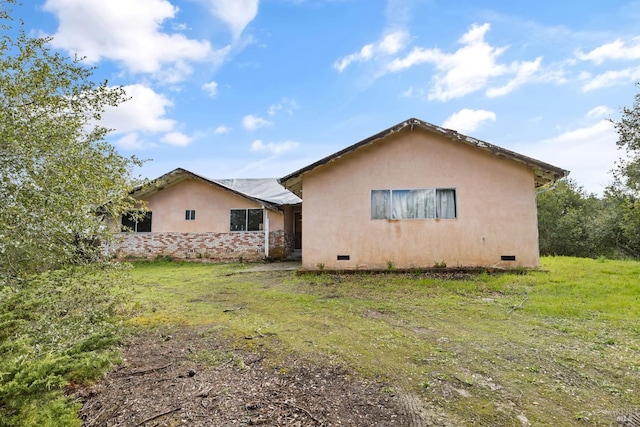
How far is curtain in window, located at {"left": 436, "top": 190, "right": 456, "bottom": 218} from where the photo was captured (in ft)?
30.9

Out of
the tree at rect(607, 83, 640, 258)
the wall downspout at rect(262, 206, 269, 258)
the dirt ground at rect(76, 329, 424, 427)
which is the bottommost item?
the dirt ground at rect(76, 329, 424, 427)

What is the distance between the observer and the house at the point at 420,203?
910 centimetres

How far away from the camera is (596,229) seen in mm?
22234

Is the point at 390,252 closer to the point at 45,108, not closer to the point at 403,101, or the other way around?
the point at 403,101

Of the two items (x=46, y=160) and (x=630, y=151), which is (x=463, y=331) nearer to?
(x=46, y=160)

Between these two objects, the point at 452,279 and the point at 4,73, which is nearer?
the point at 4,73

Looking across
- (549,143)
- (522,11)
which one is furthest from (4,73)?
(549,143)

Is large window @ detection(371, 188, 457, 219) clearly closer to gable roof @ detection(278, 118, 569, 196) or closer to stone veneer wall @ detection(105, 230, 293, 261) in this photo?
gable roof @ detection(278, 118, 569, 196)

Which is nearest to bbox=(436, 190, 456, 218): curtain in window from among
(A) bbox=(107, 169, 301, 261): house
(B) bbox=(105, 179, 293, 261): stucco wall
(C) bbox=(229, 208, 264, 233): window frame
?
(A) bbox=(107, 169, 301, 261): house

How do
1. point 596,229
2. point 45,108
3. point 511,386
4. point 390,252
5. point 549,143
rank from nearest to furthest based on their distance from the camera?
point 511,386, point 45,108, point 390,252, point 549,143, point 596,229

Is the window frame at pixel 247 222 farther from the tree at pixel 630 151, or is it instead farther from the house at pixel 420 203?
the tree at pixel 630 151

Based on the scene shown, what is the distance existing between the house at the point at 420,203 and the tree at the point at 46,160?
228 inches

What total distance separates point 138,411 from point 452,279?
745 cm

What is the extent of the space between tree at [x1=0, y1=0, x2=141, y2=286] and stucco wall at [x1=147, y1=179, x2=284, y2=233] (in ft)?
33.9
